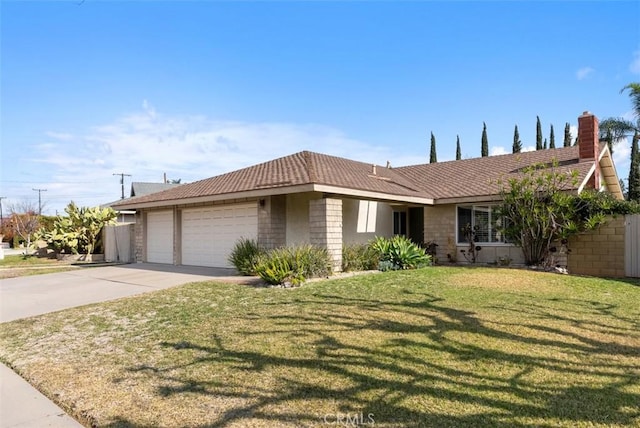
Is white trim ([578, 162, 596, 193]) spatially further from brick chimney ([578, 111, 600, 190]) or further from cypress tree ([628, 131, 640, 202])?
cypress tree ([628, 131, 640, 202])

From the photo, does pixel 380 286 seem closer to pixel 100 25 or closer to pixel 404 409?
pixel 404 409

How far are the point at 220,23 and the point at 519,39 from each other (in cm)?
899

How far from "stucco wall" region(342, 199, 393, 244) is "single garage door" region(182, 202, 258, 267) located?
142 inches

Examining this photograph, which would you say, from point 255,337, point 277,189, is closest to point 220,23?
point 277,189

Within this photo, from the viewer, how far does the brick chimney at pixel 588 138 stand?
16.1 meters

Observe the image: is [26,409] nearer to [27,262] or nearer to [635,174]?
[27,262]

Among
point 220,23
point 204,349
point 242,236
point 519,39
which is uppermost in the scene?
point 220,23

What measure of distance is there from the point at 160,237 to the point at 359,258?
10.3 meters

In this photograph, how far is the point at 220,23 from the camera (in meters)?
13.2

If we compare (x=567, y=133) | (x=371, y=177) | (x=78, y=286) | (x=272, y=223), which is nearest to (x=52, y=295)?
(x=78, y=286)

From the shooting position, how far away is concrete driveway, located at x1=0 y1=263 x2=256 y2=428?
434 centimetres

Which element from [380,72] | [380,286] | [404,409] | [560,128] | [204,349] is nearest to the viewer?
[404,409]

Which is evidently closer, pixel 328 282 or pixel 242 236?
pixel 328 282
